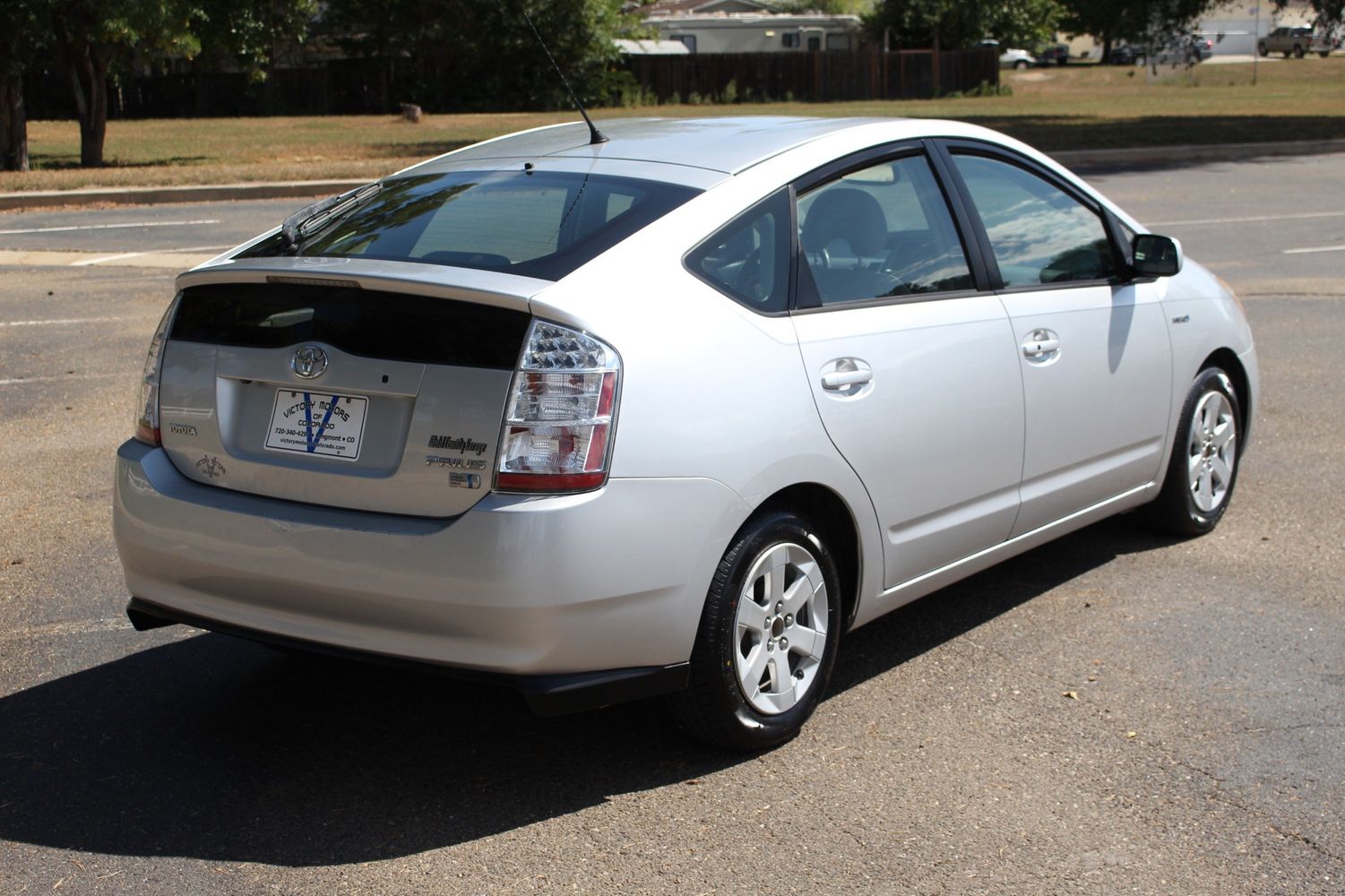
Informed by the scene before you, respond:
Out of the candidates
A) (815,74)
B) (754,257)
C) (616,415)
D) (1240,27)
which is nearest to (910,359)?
(754,257)

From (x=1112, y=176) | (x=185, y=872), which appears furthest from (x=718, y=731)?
(x=1112, y=176)

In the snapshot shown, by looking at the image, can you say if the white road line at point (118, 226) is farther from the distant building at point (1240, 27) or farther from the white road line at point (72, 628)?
the distant building at point (1240, 27)

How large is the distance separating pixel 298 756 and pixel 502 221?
1.60 meters

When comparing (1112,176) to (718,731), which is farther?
(1112,176)

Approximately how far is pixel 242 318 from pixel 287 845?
1388 millimetres

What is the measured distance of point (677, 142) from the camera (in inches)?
183

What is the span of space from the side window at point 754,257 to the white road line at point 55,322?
8177 mm

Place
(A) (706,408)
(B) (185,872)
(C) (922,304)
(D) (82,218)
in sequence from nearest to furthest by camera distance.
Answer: (B) (185,872), (A) (706,408), (C) (922,304), (D) (82,218)

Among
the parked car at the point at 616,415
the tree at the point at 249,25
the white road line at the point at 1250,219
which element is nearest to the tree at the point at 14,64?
the tree at the point at 249,25

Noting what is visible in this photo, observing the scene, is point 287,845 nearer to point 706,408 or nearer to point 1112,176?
point 706,408

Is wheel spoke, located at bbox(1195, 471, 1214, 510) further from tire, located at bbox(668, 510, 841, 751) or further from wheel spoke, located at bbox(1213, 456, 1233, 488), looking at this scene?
tire, located at bbox(668, 510, 841, 751)

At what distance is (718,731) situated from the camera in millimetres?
4031

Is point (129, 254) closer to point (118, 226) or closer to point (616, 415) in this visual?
point (118, 226)

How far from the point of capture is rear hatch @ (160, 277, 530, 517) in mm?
3648
